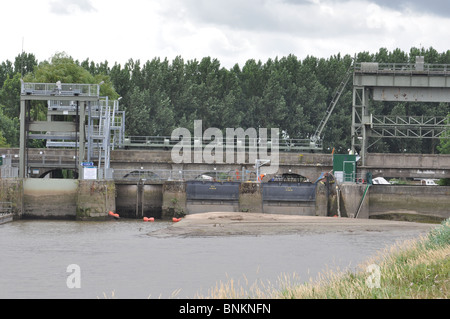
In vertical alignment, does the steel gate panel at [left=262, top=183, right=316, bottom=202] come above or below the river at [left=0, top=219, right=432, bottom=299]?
above

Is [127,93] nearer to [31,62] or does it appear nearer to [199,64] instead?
[199,64]

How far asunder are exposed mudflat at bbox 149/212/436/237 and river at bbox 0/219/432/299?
5.69 feet

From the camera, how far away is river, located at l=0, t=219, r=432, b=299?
28.6 metres

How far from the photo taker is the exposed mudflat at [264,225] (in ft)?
159

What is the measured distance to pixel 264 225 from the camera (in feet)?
171

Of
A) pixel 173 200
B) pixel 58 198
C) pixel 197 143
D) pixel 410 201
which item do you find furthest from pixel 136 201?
pixel 410 201

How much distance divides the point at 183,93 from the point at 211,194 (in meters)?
40.3

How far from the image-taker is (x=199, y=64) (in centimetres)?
10612

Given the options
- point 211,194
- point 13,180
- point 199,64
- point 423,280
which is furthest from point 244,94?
point 423,280

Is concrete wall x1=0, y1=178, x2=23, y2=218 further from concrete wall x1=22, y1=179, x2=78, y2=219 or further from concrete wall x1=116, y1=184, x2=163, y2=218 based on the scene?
concrete wall x1=116, y1=184, x2=163, y2=218

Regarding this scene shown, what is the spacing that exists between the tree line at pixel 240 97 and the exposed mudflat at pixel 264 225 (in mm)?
38332

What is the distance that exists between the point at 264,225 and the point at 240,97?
5315cm

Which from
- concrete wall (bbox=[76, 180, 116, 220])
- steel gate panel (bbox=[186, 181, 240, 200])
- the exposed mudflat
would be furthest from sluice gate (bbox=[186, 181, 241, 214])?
concrete wall (bbox=[76, 180, 116, 220])

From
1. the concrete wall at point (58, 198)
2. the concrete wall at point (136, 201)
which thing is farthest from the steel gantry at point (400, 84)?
the concrete wall at point (58, 198)
